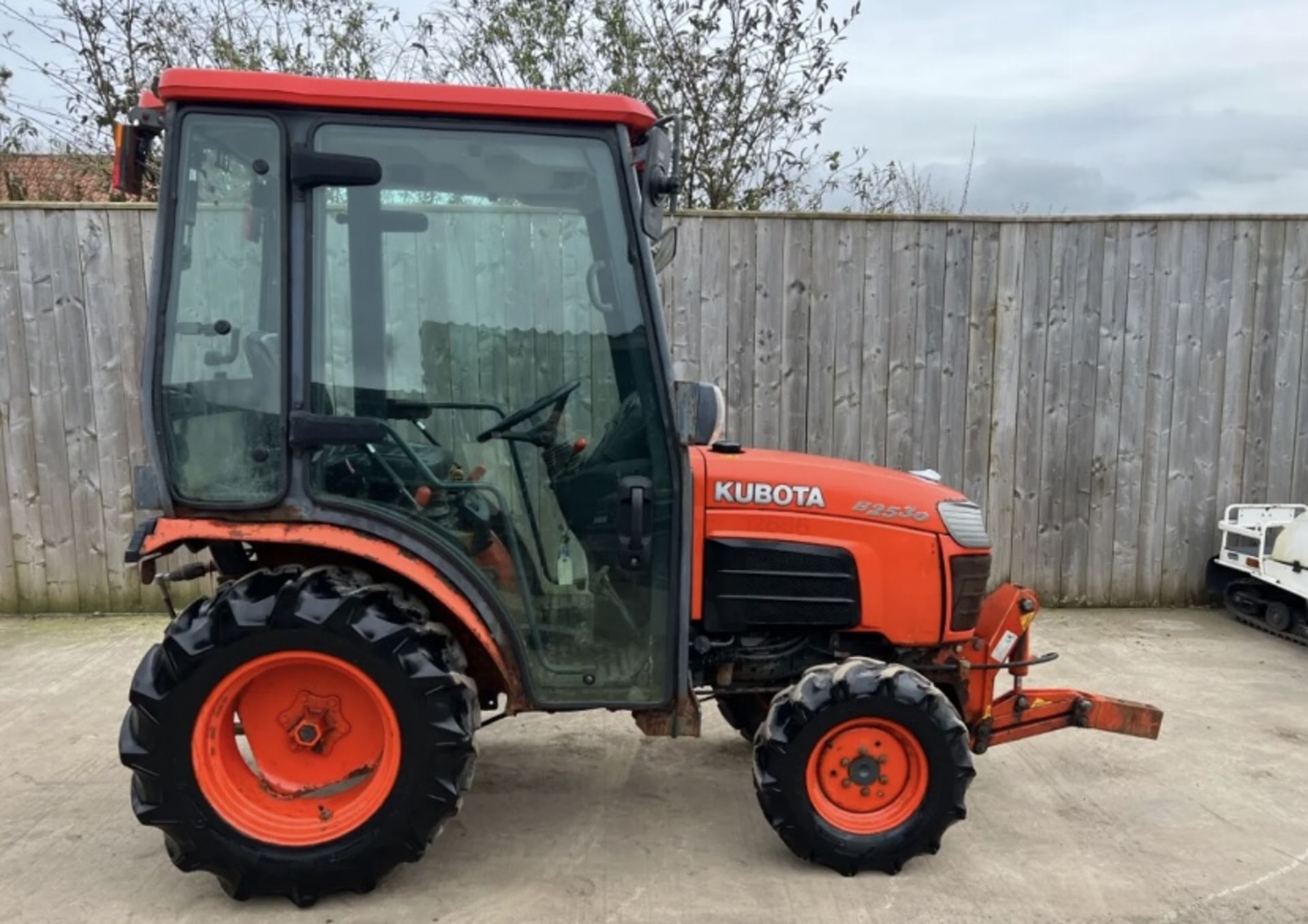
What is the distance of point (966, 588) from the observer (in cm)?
305

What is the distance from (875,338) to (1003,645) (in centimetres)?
261

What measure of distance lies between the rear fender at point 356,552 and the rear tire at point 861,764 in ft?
2.58

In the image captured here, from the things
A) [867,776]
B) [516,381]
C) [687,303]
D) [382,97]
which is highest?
[382,97]

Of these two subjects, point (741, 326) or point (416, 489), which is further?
point (741, 326)

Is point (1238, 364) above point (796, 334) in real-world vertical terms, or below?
below

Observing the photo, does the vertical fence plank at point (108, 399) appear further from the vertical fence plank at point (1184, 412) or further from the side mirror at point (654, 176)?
the vertical fence plank at point (1184, 412)

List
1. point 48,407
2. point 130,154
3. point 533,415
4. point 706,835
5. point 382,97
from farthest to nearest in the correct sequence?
point 48,407, point 706,835, point 533,415, point 130,154, point 382,97

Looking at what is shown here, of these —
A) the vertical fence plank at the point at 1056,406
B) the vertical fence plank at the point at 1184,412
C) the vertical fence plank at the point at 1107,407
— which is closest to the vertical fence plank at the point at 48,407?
the vertical fence plank at the point at 1056,406

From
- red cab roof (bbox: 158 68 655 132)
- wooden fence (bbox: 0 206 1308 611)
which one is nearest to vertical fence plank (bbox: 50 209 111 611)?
wooden fence (bbox: 0 206 1308 611)

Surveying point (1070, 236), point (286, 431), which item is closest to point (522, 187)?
point (286, 431)

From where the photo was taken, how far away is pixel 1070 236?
539 cm

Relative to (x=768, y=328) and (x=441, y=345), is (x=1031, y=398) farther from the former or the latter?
(x=441, y=345)

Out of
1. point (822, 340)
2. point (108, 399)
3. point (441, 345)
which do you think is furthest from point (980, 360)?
point (108, 399)

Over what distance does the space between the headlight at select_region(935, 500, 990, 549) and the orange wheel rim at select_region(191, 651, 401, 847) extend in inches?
70.9
